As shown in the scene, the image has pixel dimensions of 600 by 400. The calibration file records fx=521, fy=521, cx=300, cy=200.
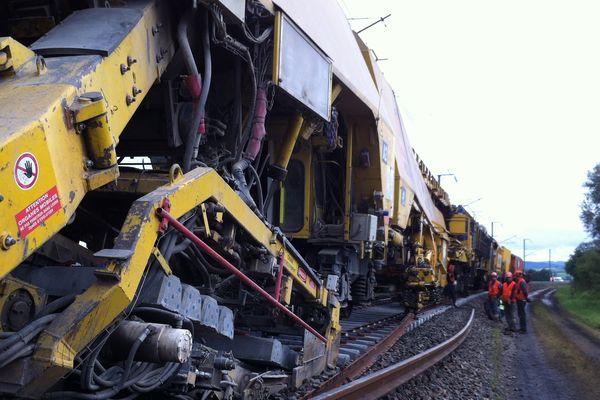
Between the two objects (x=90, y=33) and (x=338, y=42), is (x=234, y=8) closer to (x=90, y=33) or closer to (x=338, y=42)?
(x=90, y=33)

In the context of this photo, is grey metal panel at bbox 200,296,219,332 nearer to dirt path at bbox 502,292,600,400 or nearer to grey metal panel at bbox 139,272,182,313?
grey metal panel at bbox 139,272,182,313

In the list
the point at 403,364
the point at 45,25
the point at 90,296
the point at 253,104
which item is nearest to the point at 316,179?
the point at 403,364

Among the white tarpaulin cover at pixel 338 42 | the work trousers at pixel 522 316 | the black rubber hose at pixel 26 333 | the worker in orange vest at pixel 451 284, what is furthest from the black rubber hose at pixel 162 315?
the worker in orange vest at pixel 451 284

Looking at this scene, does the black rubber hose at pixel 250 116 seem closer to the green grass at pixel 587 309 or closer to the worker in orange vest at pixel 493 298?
the worker in orange vest at pixel 493 298

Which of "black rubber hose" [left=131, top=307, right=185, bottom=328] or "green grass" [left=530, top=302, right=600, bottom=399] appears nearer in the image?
"black rubber hose" [left=131, top=307, right=185, bottom=328]

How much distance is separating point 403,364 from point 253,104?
3.59 meters

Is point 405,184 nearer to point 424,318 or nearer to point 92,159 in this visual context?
point 424,318

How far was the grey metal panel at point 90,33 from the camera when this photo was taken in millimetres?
2465

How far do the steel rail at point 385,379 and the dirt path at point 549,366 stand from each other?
3.30 ft

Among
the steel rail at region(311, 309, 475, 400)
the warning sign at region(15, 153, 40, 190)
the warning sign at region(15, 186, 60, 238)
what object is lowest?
the steel rail at region(311, 309, 475, 400)

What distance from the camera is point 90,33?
2562mm

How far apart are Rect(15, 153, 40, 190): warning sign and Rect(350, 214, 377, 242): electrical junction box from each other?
541cm

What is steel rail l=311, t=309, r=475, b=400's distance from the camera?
4402mm

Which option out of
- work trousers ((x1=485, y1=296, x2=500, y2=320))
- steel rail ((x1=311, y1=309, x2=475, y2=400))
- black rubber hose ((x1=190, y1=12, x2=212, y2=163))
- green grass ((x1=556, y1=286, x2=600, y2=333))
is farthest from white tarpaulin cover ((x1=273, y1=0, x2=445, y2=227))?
green grass ((x1=556, y1=286, x2=600, y2=333))
